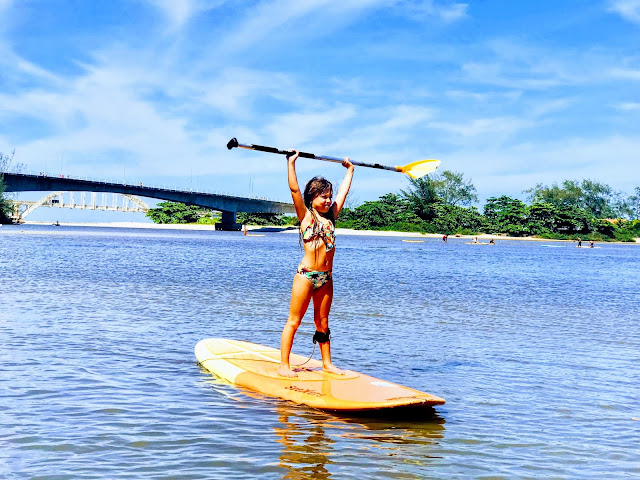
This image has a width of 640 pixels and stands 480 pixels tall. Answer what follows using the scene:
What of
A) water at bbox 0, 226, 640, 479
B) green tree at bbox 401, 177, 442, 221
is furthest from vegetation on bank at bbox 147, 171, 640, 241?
water at bbox 0, 226, 640, 479

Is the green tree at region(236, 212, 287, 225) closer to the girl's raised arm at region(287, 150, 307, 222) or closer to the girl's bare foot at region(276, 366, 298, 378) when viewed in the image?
the girl's bare foot at region(276, 366, 298, 378)

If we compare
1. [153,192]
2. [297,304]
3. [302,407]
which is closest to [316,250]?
[297,304]

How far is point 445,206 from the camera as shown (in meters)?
131

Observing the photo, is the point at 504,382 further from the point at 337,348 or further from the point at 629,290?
the point at 629,290

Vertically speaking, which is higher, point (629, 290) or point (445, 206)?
point (445, 206)

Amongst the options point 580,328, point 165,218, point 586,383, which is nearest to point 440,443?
point 586,383

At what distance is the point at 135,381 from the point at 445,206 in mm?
125122

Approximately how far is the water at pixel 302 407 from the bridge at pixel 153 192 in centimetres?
7076

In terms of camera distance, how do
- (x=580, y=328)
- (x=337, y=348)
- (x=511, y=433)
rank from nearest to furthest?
(x=511, y=433) < (x=337, y=348) < (x=580, y=328)

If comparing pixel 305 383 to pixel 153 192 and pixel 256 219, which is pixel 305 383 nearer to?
pixel 153 192

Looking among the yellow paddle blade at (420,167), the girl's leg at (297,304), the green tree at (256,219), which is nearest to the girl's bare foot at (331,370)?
the girl's leg at (297,304)

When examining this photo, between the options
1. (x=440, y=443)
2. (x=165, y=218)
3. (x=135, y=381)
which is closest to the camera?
(x=440, y=443)

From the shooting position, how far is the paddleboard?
23.7 ft

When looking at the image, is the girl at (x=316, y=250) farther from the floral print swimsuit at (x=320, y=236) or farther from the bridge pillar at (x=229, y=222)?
the bridge pillar at (x=229, y=222)
